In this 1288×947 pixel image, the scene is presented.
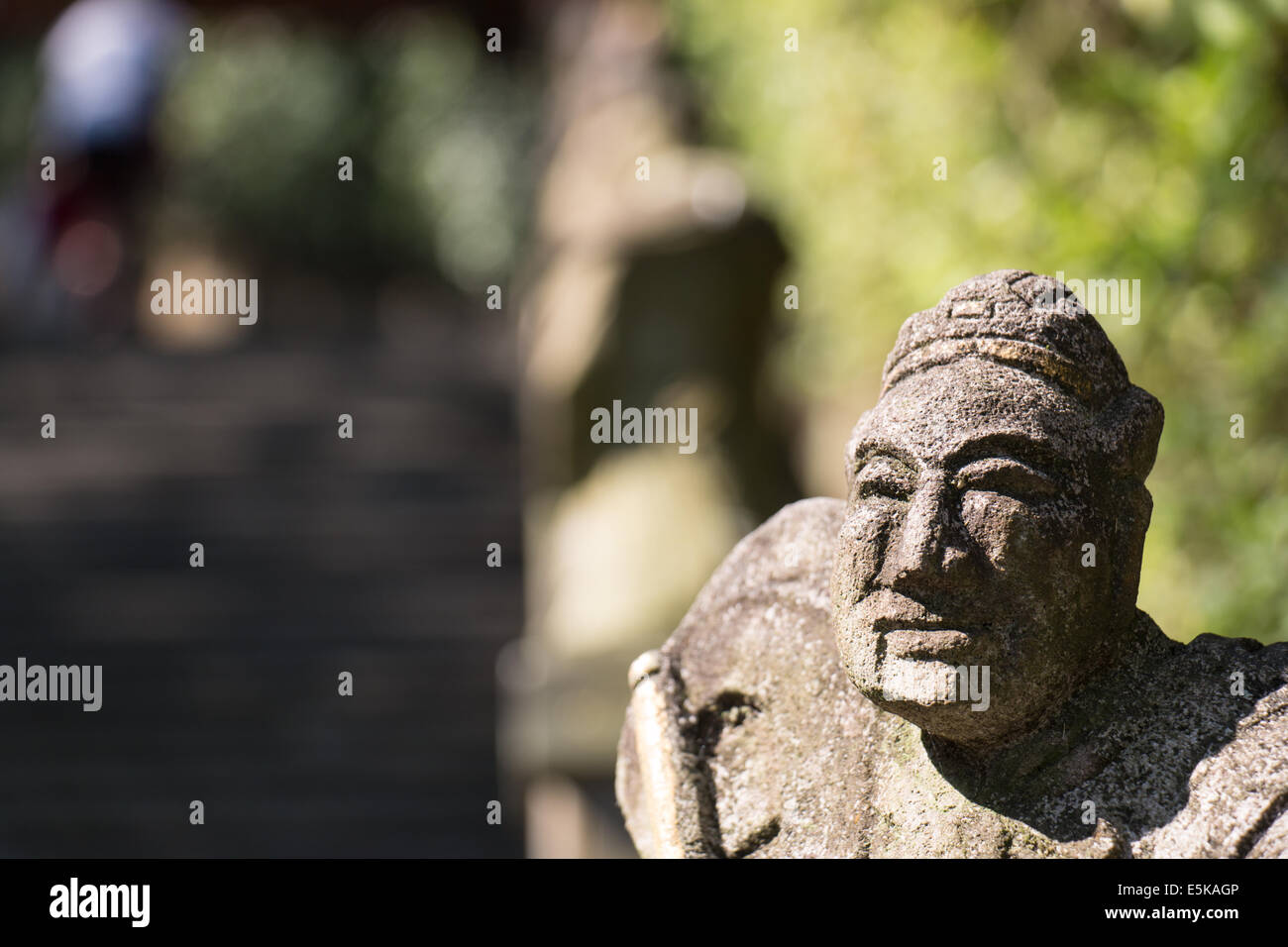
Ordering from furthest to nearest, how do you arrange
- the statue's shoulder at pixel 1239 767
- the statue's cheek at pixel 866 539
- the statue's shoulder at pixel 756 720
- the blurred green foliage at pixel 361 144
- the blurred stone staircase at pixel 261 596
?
the blurred green foliage at pixel 361 144
the blurred stone staircase at pixel 261 596
the statue's shoulder at pixel 756 720
the statue's cheek at pixel 866 539
the statue's shoulder at pixel 1239 767

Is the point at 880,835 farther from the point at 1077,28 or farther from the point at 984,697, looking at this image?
the point at 1077,28

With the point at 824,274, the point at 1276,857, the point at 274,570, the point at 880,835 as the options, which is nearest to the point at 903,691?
the point at 880,835

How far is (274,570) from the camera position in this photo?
23.9 ft

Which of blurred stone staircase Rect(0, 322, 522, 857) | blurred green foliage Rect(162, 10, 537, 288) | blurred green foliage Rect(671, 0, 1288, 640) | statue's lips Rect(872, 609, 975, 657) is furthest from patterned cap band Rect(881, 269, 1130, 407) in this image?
blurred green foliage Rect(162, 10, 537, 288)

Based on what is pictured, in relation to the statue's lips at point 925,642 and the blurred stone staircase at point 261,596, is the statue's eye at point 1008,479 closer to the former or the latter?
the statue's lips at point 925,642

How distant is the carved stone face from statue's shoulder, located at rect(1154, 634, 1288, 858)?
0.48 ft

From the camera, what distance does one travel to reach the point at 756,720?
6.57ft

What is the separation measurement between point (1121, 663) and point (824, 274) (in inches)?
148

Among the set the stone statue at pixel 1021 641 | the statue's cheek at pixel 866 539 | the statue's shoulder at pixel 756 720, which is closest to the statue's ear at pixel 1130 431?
the stone statue at pixel 1021 641

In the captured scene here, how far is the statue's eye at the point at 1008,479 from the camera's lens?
165cm

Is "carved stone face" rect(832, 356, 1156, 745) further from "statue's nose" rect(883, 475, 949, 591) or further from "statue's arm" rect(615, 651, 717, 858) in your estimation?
"statue's arm" rect(615, 651, 717, 858)

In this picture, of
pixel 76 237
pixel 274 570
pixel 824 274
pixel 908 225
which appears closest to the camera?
pixel 908 225

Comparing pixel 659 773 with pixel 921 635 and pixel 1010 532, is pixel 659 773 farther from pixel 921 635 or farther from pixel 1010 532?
pixel 1010 532

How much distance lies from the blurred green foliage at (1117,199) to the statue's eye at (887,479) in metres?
1.47
